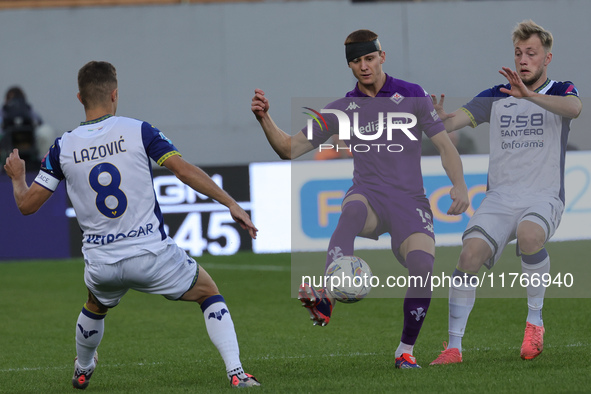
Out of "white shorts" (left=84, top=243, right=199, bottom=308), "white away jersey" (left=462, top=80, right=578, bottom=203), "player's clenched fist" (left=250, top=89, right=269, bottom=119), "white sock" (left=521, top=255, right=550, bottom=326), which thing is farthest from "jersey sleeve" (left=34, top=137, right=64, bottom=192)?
"white sock" (left=521, top=255, right=550, bottom=326)

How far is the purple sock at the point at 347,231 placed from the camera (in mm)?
6070

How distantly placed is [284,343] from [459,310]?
6.32 feet

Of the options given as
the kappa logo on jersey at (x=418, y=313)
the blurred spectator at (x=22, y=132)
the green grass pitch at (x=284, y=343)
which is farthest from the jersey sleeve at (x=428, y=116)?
the blurred spectator at (x=22, y=132)

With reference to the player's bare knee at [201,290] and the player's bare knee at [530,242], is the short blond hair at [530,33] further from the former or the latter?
the player's bare knee at [201,290]

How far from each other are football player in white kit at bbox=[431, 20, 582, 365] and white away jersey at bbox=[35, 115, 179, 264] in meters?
2.10

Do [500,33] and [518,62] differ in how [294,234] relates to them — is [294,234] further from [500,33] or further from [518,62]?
[500,33]

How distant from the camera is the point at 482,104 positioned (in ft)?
21.7

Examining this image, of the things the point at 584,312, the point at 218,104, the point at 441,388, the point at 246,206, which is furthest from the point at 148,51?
the point at 441,388

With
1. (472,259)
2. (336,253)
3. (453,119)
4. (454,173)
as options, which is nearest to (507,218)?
(472,259)

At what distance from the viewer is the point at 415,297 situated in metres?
6.10

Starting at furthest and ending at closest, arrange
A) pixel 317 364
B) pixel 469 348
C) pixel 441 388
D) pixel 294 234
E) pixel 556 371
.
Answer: pixel 294 234 < pixel 469 348 < pixel 317 364 < pixel 556 371 < pixel 441 388

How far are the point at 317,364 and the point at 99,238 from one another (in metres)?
1.94

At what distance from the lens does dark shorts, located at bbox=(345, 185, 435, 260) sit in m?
6.22

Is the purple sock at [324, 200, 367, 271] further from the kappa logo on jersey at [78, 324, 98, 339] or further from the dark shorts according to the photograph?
the kappa logo on jersey at [78, 324, 98, 339]
